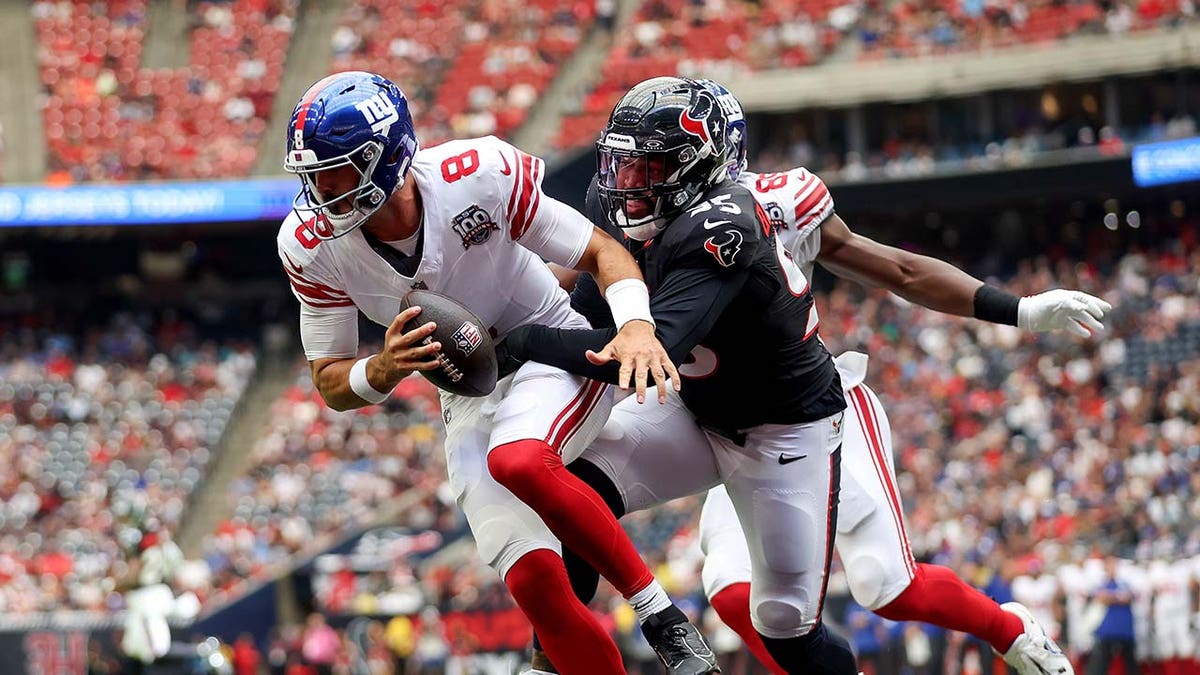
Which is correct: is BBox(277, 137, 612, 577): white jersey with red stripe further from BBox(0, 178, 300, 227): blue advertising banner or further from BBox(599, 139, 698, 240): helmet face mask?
BBox(0, 178, 300, 227): blue advertising banner

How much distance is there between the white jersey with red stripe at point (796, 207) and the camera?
20.2 feet

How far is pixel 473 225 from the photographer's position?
17.6 ft

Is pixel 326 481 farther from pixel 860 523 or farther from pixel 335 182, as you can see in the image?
pixel 335 182

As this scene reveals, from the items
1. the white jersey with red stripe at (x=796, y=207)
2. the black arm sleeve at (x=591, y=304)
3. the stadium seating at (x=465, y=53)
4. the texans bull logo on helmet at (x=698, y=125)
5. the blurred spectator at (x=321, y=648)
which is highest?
the texans bull logo on helmet at (x=698, y=125)

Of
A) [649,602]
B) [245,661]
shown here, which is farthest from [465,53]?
[649,602]

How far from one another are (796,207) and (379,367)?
1845 millimetres

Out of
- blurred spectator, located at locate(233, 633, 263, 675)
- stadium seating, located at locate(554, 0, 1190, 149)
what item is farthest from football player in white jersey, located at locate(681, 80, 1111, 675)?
stadium seating, located at locate(554, 0, 1190, 149)

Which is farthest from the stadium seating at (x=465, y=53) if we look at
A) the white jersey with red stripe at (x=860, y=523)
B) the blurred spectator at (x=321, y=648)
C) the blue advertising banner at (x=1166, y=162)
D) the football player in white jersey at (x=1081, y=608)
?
the white jersey with red stripe at (x=860, y=523)

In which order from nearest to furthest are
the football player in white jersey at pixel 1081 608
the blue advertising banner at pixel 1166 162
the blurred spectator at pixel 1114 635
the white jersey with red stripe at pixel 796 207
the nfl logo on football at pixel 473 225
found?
the nfl logo on football at pixel 473 225 → the white jersey with red stripe at pixel 796 207 → the blurred spectator at pixel 1114 635 → the football player in white jersey at pixel 1081 608 → the blue advertising banner at pixel 1166 162

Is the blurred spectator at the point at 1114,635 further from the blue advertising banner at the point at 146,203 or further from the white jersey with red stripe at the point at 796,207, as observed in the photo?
the blue advertising banner at the point at 146,203

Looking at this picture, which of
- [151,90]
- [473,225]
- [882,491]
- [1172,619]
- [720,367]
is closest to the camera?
[473,225]

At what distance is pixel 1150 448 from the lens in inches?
601

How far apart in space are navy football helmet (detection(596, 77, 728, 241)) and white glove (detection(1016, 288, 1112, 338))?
4.58 feet

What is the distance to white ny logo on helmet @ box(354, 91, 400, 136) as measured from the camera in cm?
511
